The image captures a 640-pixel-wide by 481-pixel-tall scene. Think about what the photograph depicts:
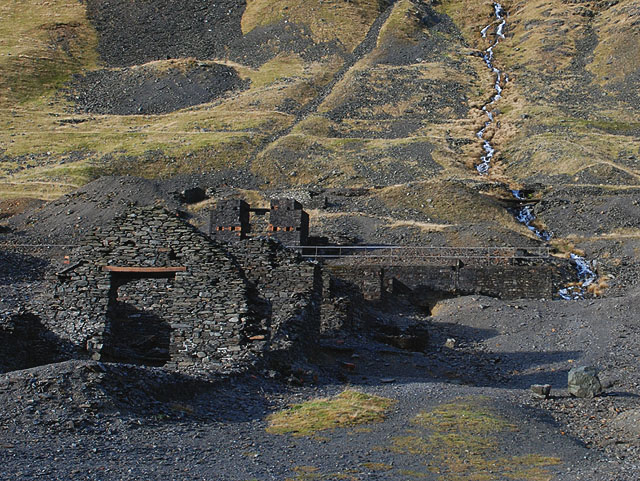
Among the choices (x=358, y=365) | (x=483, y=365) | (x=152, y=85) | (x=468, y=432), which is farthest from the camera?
(x=152, y=85)

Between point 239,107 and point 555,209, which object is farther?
point 239,107

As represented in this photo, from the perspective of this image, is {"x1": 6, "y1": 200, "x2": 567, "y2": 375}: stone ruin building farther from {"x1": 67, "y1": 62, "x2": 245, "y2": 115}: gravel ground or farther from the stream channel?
{"x1": 67, "y1": 62, "x2": 245, "y2": 115}: gravel ground

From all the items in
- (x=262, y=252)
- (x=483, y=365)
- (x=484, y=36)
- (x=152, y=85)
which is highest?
(x=484, y=36)

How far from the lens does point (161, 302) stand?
17.0 meters

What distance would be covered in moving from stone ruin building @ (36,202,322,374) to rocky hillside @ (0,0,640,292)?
24.8 metres

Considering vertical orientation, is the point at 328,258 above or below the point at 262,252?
below

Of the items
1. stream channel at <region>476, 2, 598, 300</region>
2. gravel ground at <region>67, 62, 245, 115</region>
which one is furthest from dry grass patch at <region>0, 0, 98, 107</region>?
stream channel at <region>476, 2, 598, 300</region>

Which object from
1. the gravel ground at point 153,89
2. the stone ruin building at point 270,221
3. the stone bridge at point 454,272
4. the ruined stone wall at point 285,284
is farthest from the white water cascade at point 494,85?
the ruined stone wall at point 285,284

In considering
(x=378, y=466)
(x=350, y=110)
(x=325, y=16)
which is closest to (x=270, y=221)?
(x=378, y=466)

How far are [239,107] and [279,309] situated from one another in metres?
65.8

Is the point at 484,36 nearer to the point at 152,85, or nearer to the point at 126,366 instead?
the point at 152,85

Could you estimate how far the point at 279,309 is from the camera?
18062 millimetres

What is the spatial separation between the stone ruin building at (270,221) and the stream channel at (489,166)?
35.2 ft

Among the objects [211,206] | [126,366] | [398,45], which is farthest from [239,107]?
[126,366]
